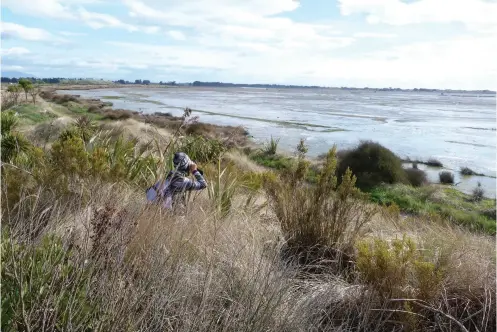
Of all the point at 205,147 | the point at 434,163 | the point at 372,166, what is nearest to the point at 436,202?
the point at 372,166

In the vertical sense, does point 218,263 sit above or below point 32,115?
above

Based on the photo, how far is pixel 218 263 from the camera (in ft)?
12.1

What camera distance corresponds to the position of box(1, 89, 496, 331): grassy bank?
279cm

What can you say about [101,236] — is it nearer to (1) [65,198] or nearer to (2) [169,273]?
(2) [169,273]

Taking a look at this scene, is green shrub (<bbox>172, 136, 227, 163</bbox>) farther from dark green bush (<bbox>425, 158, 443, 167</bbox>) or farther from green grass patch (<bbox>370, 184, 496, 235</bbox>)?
dark green bush (<bbox>425, 158, 443, 167</bbox>)

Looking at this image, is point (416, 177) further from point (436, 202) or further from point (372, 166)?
point (436, 202)

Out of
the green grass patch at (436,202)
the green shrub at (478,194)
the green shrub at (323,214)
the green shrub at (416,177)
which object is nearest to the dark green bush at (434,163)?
the green shrub at (416,177)

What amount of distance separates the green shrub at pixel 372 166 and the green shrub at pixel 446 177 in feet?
6.46

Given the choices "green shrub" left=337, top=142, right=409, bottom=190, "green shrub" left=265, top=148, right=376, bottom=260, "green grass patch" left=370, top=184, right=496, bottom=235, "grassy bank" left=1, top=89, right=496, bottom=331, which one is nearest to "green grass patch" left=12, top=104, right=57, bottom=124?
"green shrub" left=337, top=142, right=409, bottom=190

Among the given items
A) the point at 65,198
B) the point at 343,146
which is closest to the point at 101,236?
the point at 65,198

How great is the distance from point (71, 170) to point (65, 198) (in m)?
0.35

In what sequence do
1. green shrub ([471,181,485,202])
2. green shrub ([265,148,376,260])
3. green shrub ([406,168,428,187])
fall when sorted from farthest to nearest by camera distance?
green shrub ([406,168,428,187]) → green shrub ([471,181,485,202]) → green shrub ([265,148,376,260])

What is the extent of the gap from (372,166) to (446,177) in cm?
351

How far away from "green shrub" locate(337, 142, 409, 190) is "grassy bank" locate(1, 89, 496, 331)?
12.9m
